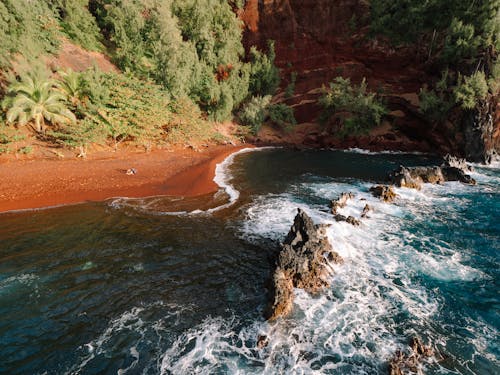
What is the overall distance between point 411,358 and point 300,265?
357 centimetres

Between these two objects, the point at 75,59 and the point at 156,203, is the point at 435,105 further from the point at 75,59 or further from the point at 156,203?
the point at 75,59

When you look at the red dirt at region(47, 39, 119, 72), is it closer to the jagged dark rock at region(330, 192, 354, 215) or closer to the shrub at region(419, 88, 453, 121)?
the jagged dark rock at region(330, 192, 354, 215)

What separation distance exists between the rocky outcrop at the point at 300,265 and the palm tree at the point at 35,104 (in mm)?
18558

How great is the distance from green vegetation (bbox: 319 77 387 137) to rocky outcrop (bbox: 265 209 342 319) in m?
25.7

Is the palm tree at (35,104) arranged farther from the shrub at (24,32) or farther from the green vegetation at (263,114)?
the green vegetation at (263,114)

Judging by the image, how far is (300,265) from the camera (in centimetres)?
857

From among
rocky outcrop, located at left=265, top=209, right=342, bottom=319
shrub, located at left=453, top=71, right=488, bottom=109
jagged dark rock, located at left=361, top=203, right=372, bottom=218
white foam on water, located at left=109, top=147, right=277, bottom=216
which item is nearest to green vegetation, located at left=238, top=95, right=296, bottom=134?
white foam on water, located at left=109, top=147, right=277, bottom=216

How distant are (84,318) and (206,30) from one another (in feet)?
106

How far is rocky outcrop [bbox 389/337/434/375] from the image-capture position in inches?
226

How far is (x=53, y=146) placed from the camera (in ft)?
59.8

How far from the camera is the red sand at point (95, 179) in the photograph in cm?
1352

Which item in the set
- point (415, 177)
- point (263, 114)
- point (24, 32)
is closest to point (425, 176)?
point (415, 177)

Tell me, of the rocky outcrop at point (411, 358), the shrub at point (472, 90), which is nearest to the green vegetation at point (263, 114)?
the shrub at point (472, 90)

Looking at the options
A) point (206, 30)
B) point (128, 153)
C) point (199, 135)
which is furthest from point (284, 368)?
point (206, 30)
